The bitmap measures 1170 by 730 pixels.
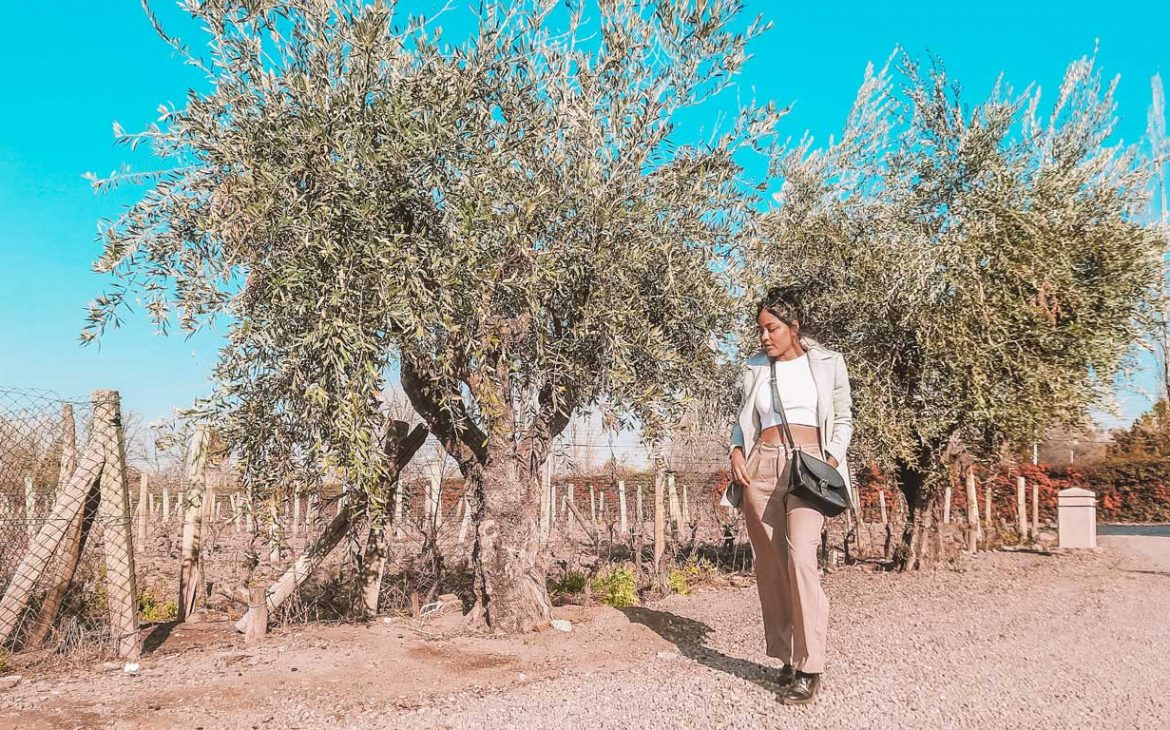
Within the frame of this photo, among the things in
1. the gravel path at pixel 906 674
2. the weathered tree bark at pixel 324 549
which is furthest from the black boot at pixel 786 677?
the weathered tree bark at pixel 324 549

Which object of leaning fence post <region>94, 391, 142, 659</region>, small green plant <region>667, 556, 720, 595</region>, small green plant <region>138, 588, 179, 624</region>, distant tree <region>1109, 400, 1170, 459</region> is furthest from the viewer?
distant tree <region>1109, 400, 1170, 459</region>

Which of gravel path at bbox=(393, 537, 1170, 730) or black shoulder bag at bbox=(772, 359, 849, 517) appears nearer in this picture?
gravel path at bbox=(393, 537, 1170, 730)

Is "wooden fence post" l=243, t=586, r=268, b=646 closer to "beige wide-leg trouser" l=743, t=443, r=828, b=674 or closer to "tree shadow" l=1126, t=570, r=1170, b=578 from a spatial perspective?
"beige wide-leg trouser" l=743, t=443, r=828, b=674

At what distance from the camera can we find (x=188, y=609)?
7.83 metres

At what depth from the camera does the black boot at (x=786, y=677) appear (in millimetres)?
4957

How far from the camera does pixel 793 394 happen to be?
509 cm

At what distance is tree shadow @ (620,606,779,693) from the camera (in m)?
5.48

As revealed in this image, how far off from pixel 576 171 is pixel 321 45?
2.00m

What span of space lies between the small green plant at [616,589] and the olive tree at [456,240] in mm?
1957

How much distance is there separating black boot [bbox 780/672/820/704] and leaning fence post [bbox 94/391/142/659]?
4708mm

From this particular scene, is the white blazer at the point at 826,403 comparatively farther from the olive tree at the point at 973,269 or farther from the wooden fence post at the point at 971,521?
the wooden fence post at the point at 971,521

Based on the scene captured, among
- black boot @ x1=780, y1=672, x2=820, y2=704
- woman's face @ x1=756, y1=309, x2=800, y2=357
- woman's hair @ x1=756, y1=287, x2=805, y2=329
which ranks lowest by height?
black boot @ x1=780, y1=672, x2=820, y2=704

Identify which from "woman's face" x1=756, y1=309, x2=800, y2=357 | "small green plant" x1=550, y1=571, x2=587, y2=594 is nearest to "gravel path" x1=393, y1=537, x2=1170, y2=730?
"small green plant" x1=550, y1=571, x2=587, y2=594

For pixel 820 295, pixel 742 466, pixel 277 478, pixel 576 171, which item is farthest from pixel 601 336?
pixel 820 295
